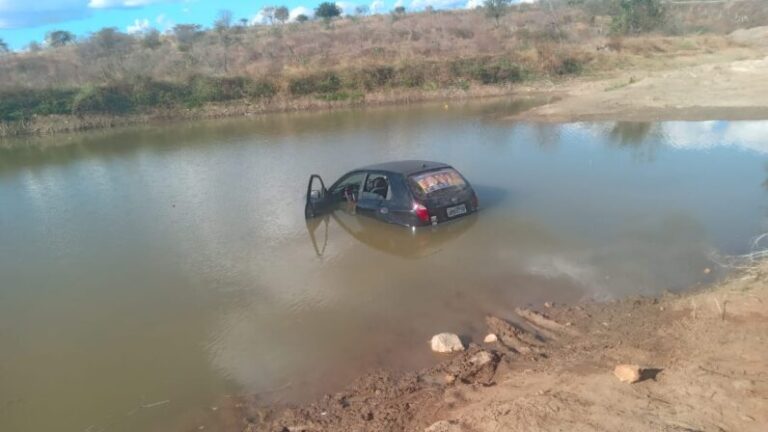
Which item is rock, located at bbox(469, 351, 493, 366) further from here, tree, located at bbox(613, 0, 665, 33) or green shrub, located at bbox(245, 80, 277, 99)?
tree, located at bbox(613, 0, 665, 33)

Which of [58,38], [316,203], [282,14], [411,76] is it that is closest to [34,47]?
[58,38]

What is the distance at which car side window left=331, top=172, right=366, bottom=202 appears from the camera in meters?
12.7

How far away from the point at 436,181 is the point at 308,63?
3079 cm

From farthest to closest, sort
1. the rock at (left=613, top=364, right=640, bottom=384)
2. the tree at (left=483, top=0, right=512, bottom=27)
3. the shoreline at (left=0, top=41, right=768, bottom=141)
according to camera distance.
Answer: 1. the tree at (left=483, top=0, right=512, bottom=27)
2. the shoreline at (left=0, top=41, right=768, bottom=141)
3. the rock at (left=613, top=364, right=640, bottom=384)

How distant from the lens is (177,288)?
370 inches

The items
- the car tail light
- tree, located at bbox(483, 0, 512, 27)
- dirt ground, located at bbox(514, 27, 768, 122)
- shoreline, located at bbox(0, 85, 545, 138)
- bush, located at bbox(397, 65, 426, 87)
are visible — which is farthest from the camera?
tree, located at bbox(483, 0, 512, 27)

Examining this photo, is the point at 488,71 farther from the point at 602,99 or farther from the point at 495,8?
the point at 495,8

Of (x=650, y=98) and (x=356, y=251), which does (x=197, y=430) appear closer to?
(x=356, y=251)

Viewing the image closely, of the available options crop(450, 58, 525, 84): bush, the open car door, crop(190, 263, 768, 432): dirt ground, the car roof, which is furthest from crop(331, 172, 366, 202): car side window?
crop(450, 58, 525, 84): bush

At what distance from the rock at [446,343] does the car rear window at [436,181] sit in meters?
4.37

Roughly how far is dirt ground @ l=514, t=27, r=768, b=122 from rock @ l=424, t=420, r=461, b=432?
21638 mm

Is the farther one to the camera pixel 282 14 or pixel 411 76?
pixel 282 14

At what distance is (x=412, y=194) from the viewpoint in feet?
35.9

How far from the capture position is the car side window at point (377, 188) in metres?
11.6
